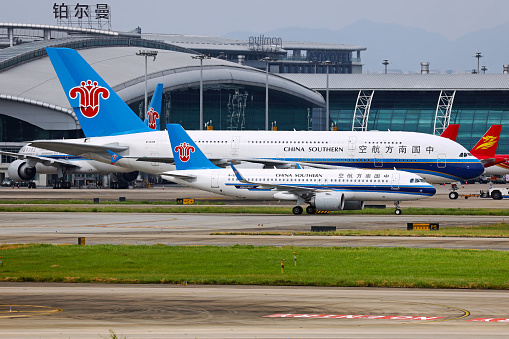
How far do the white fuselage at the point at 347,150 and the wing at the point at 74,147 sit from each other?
3.47ft

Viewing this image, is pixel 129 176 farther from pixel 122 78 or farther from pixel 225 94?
pixel 225 94

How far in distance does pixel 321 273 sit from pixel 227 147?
44902 mm

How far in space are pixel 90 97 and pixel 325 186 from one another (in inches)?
1111

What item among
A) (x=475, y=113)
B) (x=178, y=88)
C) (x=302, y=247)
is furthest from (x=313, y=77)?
(x=302, y=247)

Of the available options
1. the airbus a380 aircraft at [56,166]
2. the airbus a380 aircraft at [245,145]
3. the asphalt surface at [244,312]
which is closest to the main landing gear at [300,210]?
the airbus a380 aircraft at [245,145]

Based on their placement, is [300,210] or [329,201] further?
[300,210]

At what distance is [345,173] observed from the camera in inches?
2263

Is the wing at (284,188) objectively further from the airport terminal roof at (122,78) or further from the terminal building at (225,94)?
the airport terminal roof at (122,78)

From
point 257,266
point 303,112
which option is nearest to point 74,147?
point 257,266

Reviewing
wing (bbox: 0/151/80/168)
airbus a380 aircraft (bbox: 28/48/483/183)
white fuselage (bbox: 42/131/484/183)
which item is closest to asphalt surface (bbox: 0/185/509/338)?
airbus a380 aircraft (bbox: 28/48/483/183)

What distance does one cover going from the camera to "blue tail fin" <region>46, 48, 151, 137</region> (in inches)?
2906

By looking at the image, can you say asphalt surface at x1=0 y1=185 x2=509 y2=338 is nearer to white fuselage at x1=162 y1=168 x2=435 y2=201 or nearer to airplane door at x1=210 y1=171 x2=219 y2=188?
white fuselage at x1=162 y1=168 x2=435 y2=201

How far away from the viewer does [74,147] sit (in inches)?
2808

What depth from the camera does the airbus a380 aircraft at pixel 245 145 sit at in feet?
234
